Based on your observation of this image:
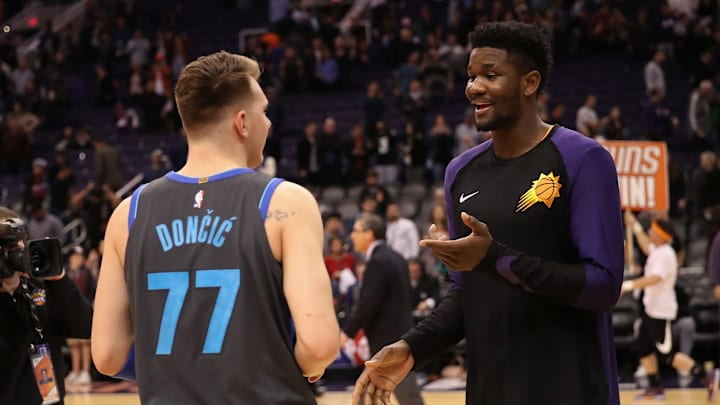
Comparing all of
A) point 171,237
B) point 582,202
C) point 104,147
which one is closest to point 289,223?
point 171,237

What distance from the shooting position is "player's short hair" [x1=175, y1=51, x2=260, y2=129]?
10.9ft

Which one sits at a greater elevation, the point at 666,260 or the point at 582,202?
the point at 582,202

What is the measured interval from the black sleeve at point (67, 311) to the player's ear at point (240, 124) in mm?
2206

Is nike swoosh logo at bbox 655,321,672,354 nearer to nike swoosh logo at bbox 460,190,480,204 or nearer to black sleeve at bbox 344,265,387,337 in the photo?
black sleeve at bbox 344,265,387,337

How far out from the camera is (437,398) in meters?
11.8

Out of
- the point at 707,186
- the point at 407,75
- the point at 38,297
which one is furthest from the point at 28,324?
the point at 407,75

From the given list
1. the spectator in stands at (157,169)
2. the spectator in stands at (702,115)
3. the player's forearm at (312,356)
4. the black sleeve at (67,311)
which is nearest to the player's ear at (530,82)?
the player's forearm at (312,356)

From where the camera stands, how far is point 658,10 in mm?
21984

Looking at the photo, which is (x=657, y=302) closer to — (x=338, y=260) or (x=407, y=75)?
(x=338, y=260)

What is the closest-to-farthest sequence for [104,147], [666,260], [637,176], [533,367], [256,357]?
[256,357] < [533,367] < [666,260] < [637,176] < [104,147]

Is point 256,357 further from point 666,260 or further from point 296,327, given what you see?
point 666,260

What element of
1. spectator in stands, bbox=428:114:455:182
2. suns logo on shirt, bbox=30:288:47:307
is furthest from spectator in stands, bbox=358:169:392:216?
suns logo on shirt, bbox=30:288:47:307

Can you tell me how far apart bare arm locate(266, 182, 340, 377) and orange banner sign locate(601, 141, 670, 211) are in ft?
30.4

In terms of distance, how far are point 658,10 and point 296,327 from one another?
20162 millimetres
